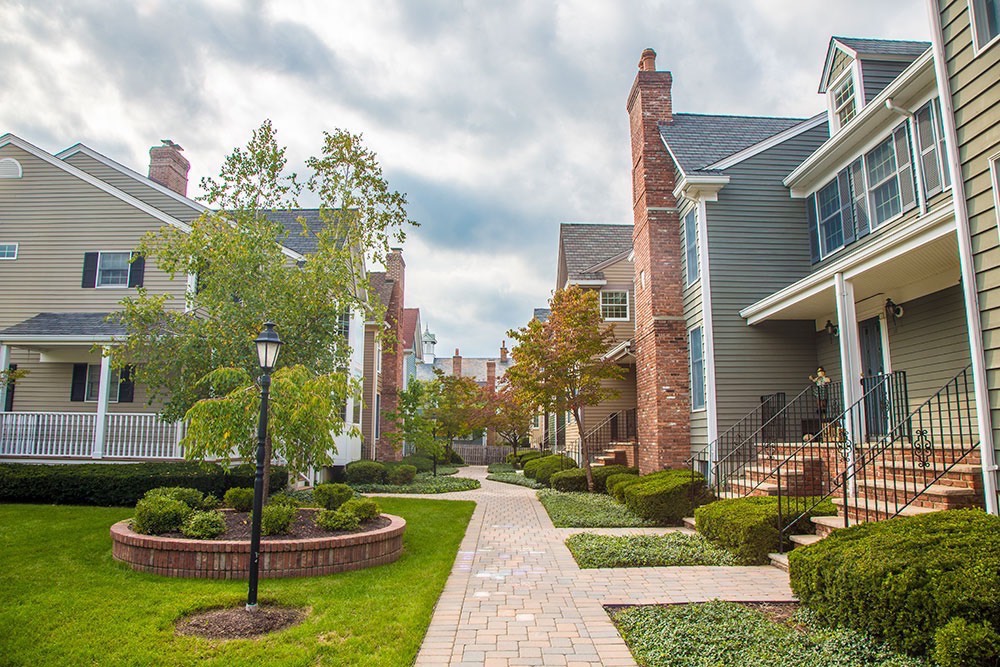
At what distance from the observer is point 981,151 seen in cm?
666

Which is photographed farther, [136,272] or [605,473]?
[605,473]

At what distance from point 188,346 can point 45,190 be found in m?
9.71

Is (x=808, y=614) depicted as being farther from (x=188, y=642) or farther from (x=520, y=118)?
(x=520, y=118)

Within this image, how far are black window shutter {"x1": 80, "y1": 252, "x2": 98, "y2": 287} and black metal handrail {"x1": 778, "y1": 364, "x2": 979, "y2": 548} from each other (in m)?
17.1

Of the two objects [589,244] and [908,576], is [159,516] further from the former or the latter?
[589,244]

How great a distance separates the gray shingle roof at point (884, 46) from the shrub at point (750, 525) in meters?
8.96

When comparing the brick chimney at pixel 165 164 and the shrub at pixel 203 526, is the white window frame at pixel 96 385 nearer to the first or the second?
the brick chimney at pixel 165 164

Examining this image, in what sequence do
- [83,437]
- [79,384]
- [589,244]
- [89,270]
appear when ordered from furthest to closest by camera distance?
1. [589,244]
2. [89,270]
3. [79,384]
4. [83,437]

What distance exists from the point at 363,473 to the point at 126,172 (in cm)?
1088

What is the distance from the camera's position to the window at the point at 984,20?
6.67 metres

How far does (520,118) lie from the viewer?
1339 cm

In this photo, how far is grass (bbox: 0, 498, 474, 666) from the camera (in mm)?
5000

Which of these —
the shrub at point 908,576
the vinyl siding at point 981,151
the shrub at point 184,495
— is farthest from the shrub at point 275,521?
the vinyl siding at point 981,151

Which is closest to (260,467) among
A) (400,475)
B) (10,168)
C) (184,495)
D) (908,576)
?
(184,495)
